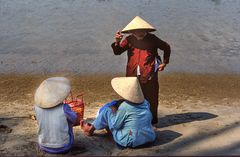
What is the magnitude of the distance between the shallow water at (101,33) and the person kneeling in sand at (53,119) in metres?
4.75

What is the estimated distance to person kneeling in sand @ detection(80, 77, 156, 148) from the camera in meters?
5.32

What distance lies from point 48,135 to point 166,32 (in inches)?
321

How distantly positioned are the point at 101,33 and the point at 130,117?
7.47m

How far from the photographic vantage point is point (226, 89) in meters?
8.96

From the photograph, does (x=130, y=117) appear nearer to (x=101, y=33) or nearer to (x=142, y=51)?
(x=142, y=51)

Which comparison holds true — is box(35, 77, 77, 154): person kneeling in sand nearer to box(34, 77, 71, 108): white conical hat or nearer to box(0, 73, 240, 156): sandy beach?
box(34, 77, 71, 108): white conical hat

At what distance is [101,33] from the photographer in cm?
→ 1258

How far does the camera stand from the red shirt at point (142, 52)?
596 cm

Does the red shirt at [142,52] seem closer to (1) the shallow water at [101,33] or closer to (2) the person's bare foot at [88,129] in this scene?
(2) the person's bare foot at [88,129]

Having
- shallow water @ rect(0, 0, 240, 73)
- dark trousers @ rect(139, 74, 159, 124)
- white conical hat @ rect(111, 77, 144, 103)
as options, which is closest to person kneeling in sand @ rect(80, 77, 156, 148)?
white conical hat @ rect(111, 77, 144, 103)

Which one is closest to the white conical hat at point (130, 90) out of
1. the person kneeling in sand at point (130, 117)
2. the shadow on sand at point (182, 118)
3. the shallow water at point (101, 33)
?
the person kneeling in sand at point (130, 117)

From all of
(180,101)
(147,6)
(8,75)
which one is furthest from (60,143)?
(147,6)

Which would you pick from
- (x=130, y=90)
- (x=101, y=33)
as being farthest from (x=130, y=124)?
(x=101, y=33)

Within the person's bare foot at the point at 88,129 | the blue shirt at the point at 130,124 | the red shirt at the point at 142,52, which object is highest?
the red shirt at the point at 142,52
